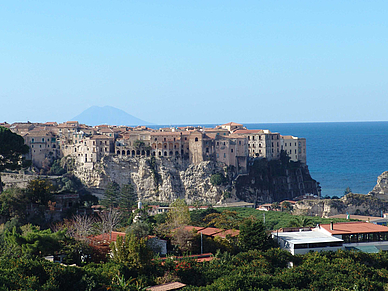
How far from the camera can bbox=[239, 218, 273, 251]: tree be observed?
30.1m

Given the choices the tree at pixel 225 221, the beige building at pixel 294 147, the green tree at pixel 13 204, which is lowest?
the tree at pixel 225 221

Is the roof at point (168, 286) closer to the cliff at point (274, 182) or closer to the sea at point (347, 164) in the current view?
the cliff at point (274, 182)

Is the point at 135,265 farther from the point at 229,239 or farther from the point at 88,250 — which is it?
the point at 229,239

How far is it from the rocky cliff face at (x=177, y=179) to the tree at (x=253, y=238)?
36.8 m

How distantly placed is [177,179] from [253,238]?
132 ft

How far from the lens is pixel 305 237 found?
31.9 meters

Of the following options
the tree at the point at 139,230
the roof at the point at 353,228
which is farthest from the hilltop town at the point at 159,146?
the tree at the point at 139,230

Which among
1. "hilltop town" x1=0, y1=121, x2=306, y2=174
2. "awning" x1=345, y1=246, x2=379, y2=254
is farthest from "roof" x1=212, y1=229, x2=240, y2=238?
"hilltop town" x1=0, y1=121, x2=306, y2=174

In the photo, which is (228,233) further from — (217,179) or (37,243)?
(217,179)

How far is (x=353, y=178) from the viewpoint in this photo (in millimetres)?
97312

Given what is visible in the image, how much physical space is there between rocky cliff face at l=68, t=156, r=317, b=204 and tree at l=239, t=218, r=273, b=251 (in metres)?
36.8

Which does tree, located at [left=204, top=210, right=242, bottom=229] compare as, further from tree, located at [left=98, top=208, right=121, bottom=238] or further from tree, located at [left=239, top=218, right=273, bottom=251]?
tree, located at [left=98, top=208, right=121, bottom=238]

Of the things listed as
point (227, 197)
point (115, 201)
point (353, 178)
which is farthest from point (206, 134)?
point (353, 178)

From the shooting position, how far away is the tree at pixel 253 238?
30.1 m
